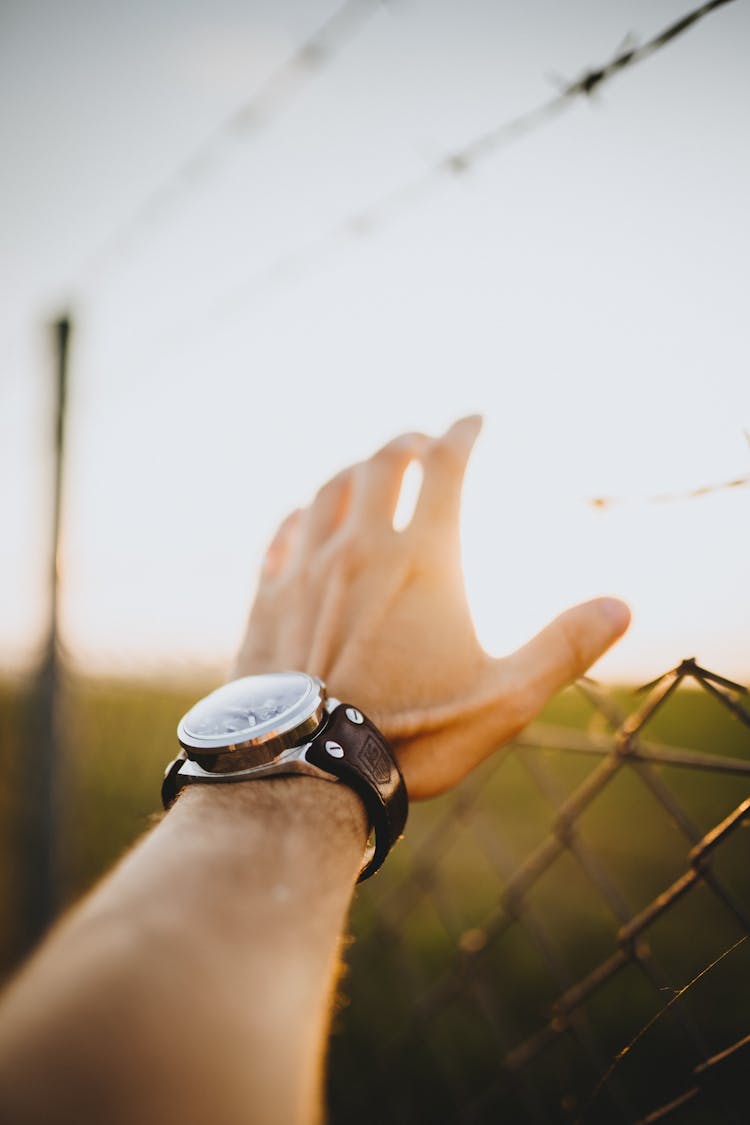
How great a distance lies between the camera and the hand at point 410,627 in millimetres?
978

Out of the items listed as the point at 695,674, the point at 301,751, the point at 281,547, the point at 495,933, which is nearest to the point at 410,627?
the point at 301,751

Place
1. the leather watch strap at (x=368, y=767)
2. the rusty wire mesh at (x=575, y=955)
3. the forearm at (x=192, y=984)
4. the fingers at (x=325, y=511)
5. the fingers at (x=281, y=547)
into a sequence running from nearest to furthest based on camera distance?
the forearm at (x=192, y=984) < the leather watch strap at (x=368, y=767) < the rusty wire mesh at (x=575, y=955) < the fingers at (x=325, y=511) < the fingers at (x=281, y=547)

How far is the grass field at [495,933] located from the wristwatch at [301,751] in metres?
0.43

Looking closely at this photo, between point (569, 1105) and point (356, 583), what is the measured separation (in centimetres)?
95

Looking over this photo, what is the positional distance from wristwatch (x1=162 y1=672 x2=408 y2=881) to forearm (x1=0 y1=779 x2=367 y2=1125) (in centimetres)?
7

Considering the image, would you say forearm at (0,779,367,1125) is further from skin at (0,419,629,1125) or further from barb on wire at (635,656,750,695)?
barb on wire at (635,656,750,695)

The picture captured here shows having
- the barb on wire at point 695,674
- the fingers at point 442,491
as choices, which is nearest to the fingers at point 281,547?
the fingers at point 442,491

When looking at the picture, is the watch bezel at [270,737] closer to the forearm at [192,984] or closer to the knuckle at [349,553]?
the forearm at [192,984]

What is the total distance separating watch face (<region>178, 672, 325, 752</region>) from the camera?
0.86m

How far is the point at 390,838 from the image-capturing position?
875 millimetres

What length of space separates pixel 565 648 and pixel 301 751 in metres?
0.41

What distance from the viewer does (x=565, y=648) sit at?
0.98 meters

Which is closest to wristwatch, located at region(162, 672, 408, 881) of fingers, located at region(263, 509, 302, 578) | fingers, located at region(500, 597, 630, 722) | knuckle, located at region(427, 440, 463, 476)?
fingers, located at region(500, 597, 630, 722)

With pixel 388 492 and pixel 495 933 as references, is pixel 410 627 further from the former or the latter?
pixel 495 933
